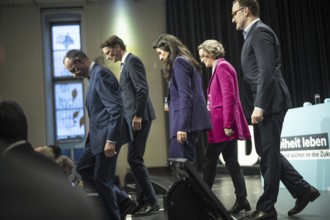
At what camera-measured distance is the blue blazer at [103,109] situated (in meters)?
2.40

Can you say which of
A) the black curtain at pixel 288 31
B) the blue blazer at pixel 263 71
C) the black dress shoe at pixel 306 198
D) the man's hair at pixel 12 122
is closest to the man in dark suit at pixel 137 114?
the blue blazer at pixel 263 71

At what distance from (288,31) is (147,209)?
18.8 feet

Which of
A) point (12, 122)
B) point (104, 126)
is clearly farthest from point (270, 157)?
point (12, 122)

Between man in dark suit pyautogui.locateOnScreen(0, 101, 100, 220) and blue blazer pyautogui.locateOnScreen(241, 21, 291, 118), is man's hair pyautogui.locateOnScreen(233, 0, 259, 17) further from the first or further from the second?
man in dark suit pyautogui.locateOnScreen(0, 101, 100, 220)

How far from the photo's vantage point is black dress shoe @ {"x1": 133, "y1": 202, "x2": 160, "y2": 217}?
2.84m

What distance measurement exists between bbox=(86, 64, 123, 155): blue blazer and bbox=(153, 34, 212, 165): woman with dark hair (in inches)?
13.3

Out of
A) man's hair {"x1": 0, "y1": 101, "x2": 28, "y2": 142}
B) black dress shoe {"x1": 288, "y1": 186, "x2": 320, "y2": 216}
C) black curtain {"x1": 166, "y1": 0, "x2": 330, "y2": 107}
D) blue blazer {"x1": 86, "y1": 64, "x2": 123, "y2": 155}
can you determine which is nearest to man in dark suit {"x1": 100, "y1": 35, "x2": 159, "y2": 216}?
blue blazer {"x1": 86, "y1": 64, "x2": 123, "y2": 155}

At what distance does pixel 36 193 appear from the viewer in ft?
1.72

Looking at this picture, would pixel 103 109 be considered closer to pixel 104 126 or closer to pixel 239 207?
pixel 104 126

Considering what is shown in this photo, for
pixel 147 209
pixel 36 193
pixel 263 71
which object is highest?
pixel 263 71

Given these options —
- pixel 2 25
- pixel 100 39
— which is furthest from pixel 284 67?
pixel 2 25

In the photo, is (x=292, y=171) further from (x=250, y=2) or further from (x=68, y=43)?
(x=68, y=43)

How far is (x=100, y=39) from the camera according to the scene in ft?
24.2

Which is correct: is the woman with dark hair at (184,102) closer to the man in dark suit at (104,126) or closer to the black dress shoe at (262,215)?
the man in dark suit at (104,126)
